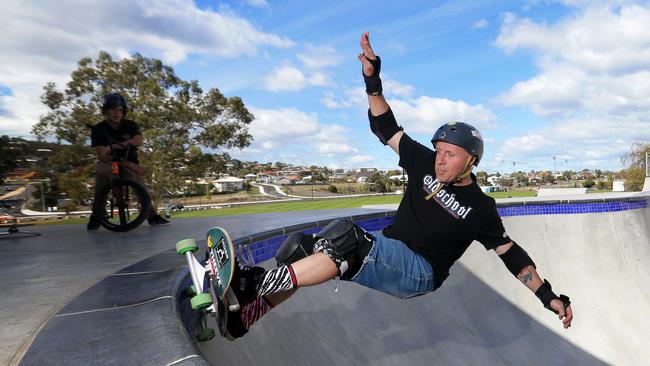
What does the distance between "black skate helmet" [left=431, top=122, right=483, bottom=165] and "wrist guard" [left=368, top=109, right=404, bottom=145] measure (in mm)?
416

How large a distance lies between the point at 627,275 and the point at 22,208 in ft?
43.1

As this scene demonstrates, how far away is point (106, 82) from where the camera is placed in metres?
27.4

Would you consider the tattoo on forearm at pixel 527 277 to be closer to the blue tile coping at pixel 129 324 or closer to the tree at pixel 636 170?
the blue tile coping at pixel 129 324

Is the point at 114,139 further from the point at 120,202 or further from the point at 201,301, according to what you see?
the point at 201,301

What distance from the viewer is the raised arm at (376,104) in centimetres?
324

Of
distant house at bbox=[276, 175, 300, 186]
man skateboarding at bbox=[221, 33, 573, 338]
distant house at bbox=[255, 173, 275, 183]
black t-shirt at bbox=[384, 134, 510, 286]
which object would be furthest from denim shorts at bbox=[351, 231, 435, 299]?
distant house at bbox=[255, 173, 275, 183]

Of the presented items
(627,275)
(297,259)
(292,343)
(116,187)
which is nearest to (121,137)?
(116,187)

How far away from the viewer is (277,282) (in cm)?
243

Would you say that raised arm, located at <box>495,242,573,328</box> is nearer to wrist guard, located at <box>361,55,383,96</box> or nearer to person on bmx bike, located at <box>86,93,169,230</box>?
wrist guard, located at <box>361,55,383,96</box>

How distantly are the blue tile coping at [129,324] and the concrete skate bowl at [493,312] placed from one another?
190mm

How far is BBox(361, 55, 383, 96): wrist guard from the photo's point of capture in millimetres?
3246

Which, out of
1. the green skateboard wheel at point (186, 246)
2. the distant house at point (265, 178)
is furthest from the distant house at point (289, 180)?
the green skateboard wheel at point (186, 246)

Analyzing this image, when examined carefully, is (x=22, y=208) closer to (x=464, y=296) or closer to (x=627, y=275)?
(x=464, y=296)

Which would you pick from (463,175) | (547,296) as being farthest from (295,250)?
(547,296)
